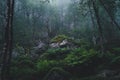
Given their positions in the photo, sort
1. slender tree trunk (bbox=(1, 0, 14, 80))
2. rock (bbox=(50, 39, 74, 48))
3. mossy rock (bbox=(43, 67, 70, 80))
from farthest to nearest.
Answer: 1. rock (bbox=(50, 39, 74, 48))
2. mossy rock (bbox=(43, 67, 70, 80))
3. slender tree trunk (bbox=(1, 0, 14, 80))

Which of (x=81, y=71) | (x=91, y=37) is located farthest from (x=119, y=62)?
(x=91, y=37)

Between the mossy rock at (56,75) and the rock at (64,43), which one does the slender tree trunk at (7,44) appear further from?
the rock at (64,43)

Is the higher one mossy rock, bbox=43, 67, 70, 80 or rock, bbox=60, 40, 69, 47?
rock, bbox=60, 40, 69, 47

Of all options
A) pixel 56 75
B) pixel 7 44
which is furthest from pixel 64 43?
pixel 7 44

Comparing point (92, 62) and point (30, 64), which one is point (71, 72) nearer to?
point (92, 62)

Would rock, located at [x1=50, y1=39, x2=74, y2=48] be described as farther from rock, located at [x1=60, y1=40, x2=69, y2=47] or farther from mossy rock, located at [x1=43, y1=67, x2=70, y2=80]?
mossy rock, located at [x1=43, y1=67, x2=70, y2=80]

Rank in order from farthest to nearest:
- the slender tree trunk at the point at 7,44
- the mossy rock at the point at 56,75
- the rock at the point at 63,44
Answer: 1. the rock at the point at 63,44
2. the mossy rock at the point at 56,75
3. the slender tree trunk at the point at 7,44

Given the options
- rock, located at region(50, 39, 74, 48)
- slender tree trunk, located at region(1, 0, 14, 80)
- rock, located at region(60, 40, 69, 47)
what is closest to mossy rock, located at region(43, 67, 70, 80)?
slender tree trunk, located at region(1, 0, 14, 80)

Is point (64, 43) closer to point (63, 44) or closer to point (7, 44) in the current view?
point (63, 44)

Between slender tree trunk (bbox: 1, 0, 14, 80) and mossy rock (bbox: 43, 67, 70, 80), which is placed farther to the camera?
mossy rock (bbox: 43, 67, 70, 80)

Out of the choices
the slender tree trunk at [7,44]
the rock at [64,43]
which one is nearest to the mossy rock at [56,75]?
the slender tree trunk at [7,44]

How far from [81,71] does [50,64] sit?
2351mm

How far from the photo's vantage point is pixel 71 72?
650 inches

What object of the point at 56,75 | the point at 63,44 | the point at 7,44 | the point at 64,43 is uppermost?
the point at 64,43
